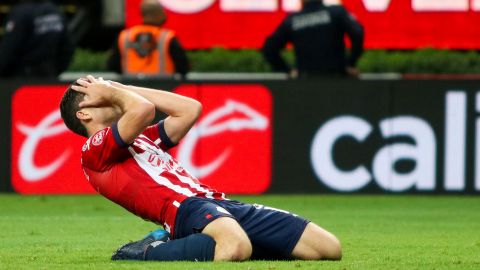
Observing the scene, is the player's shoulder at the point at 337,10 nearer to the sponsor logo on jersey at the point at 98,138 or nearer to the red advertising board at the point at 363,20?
the red advertising board at the point at 363,20

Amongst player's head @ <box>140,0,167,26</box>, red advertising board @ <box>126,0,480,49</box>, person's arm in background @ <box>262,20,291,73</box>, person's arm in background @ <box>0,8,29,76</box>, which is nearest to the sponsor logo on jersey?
player's head @ <box>140,0,167,26</box>

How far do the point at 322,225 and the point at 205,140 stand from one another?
9.67 ft

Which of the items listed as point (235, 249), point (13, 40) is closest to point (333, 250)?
point (235, 249)

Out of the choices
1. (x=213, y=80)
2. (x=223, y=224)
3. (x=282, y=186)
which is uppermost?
(x=223, y=224)

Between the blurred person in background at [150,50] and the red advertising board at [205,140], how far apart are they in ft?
1.06

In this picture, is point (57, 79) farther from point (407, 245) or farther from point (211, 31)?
point (407, 245)

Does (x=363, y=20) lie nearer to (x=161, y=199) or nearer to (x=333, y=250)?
(x=333, y=250)

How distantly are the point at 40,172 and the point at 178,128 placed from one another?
5848mm

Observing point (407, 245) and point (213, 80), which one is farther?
point (213, 80)

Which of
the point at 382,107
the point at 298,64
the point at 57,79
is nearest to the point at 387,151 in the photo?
the point at 382,107

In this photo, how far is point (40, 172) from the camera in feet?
43.7

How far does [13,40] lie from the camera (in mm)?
13781

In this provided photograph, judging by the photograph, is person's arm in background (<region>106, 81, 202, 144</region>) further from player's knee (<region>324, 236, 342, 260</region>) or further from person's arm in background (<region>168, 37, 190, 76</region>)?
person's arm in background (<region>168, 37, 190, 76</region>)

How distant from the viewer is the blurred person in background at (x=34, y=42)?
13.8m
